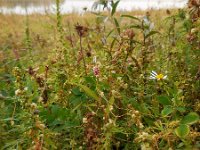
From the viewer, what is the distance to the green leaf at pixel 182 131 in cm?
133

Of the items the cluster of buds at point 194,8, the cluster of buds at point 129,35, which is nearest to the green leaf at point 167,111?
the cluster of buds at point 129,35

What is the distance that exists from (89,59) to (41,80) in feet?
Answer: 1.26

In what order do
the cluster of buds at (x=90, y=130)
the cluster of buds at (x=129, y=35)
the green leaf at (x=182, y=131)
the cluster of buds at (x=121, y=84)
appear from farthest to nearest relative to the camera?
the cluster of buds at (x=129, y=35)
the cluster of buds at (x=121, y=84)
the cluster of buds at (x=90, y=130)
the green leaf at (x=182, y=131)

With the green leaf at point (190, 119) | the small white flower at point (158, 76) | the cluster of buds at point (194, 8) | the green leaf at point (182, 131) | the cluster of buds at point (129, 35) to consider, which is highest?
the cluster of buds at point (194, 8)

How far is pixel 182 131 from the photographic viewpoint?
134cm

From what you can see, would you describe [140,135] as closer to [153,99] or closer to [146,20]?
[153,99]

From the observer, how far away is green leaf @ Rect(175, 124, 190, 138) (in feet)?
4.37

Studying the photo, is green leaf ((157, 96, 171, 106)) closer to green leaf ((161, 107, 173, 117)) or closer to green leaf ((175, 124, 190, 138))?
green leaf ((161, 107, 173, 117))

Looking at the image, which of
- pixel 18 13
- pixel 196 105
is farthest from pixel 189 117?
pixel 18 13

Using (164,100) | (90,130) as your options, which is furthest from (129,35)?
(90,130)

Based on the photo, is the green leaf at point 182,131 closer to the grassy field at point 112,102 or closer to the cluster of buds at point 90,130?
the grassy field at point 112,102

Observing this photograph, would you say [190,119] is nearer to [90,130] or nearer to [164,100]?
[164,100]

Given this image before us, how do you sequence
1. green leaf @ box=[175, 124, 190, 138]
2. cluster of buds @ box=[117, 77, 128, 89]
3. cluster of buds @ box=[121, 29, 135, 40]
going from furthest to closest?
1. cluster of buds @ box=[121, 29, 135, 40]
2. cluster of buds @ box=[117, 77, 128, 89]
3. green leaf @ box=[175, 124, 190, 138]

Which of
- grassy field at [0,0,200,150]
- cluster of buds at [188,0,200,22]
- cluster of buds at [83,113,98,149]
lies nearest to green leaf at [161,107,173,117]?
grassy field at [0,0,200,150]
